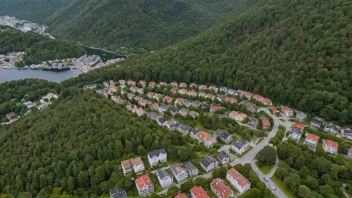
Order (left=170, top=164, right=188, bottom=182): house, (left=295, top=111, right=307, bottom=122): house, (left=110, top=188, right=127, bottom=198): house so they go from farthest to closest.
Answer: (left=295, top=111, right=307, bottom=122): house < (left=170, top=164, right=188, bottom=182): house < (left=110, top=188, right=127, bottom=198): house


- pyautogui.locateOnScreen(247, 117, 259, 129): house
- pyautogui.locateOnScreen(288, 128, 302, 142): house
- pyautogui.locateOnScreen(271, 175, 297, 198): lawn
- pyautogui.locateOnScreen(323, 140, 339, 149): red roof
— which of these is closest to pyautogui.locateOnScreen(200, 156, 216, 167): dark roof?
pyautogui.locateOnScreen(271, 175, 297, 198): lawn

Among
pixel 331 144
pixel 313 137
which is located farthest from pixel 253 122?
pixel 331 144

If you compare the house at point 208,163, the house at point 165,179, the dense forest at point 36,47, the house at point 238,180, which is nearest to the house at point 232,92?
the house at point 208,163

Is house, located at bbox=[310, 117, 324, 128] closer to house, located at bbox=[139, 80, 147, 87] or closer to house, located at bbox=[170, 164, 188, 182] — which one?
house, located at bbox=[170, 164, 188, 182]

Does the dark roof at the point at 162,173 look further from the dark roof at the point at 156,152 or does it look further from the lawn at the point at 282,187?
the lawn at the point at 282,187

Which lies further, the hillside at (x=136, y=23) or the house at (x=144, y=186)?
the hillside at (x=136, y=23)

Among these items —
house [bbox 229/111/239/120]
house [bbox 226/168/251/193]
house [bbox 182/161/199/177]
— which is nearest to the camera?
house [bbox 226/168/251/193]
